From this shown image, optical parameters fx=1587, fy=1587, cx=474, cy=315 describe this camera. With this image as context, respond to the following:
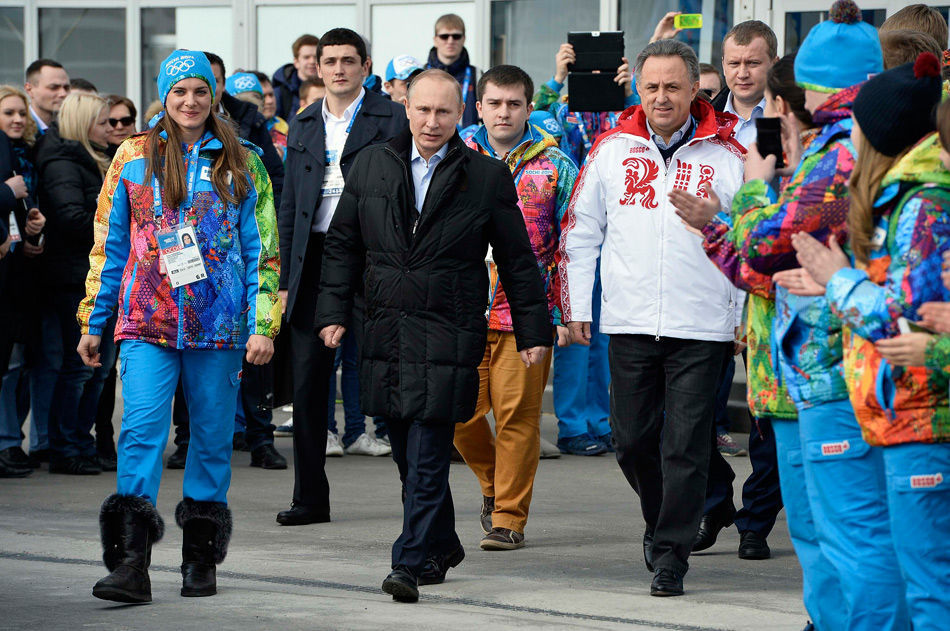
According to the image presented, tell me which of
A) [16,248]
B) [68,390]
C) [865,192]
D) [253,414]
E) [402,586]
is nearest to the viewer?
[865,192]

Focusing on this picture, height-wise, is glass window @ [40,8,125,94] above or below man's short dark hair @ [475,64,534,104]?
above

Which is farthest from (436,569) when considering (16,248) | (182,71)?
(16,248)

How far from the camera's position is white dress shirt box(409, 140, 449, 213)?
6.48 metres

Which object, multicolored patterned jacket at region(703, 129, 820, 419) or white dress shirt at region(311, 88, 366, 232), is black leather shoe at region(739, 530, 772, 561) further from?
white dress shirt at region(311, 88, 366, 232)

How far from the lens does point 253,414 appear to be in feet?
32.4

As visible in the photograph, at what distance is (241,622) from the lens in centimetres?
562

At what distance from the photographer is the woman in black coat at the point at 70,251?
30.9 feet

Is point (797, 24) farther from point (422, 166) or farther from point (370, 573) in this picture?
point (370, 573)

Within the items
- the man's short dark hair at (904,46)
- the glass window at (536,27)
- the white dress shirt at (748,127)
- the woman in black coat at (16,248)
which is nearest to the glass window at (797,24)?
the glass window at (536,27)

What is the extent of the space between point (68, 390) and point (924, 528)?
6627 mm

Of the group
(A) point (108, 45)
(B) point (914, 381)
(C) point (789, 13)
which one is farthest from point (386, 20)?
(B) point (914, 381)

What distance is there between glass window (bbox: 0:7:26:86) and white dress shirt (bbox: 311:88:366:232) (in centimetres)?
1265

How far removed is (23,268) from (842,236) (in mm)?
6321

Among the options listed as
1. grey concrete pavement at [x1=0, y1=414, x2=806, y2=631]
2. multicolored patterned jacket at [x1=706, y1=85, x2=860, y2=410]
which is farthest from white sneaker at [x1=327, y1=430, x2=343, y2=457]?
multicolored patterned jacket at [x1=706, y1=85, x2=860, y2=410]
